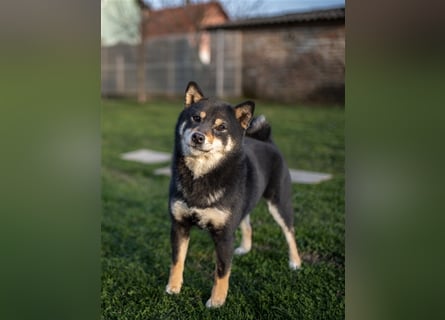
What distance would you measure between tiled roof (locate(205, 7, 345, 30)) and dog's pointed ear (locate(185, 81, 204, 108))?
29.4 feet

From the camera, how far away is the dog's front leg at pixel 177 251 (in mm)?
2836

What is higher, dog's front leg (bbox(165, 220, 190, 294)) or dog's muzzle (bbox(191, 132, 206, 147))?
dog's muzzle (bbox(191, 132, 206, 147))

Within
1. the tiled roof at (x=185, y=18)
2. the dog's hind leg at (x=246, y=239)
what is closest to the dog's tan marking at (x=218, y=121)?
the dog's hind leg at (x=246, y=239)

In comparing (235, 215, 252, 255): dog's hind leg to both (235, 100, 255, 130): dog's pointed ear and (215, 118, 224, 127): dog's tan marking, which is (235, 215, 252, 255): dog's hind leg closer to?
(235, 100, 255, 130): dog's pointed ear

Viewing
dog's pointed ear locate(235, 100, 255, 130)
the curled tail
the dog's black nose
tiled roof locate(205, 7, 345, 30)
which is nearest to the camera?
the dog's black nose

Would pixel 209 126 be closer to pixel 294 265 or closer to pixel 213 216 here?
pixel 213 216

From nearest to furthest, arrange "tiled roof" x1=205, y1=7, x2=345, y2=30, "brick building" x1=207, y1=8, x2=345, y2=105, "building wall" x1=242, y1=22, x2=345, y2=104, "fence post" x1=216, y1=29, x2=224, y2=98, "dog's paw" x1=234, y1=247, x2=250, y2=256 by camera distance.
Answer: "dog's paw" x1=234, y1=247, x2=250, y2=256 → "tiled roof" x1=205, y1=7, x2=345, y2=30 → "brick building" x1=207, y1=8, x2=345, y2=105 → "building wall" x1=242, y1=22, x2=345, y2=104 → "fence post" x1=216, y1=29, x2=224, y2=98

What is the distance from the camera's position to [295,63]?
15.2 meters

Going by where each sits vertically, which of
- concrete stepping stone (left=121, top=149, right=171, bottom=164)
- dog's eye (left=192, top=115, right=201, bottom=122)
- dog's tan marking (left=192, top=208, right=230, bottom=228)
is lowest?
concrete stepping stone (left=121, top=149, right=171, bottom=164)

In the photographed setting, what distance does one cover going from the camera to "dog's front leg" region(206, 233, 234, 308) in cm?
273

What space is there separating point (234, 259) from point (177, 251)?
0.78 metres

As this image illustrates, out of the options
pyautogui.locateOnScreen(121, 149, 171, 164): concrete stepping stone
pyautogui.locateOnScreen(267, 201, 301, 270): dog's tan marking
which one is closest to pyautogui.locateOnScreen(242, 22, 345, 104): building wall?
pyautogui.locateOnScreen(121, 149, 171, 164): concrete stepping stone
